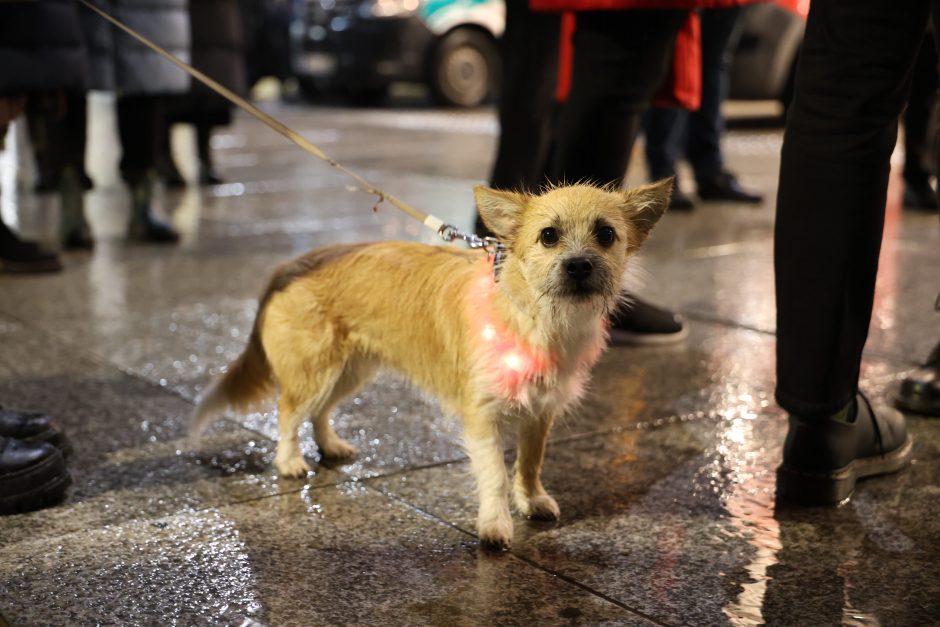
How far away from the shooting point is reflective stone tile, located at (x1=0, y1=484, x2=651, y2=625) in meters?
2.33

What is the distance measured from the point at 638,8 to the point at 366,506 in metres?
1.87

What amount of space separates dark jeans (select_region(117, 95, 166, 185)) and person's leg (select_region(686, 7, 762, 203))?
350 cm

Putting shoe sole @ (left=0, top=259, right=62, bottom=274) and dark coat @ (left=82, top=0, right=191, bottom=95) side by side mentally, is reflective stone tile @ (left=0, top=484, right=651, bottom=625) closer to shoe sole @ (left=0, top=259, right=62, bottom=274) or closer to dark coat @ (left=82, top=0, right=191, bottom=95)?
shoe sole @ (left=0, top=259, right=62, bottom=274)

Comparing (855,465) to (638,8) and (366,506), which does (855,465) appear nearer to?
(366,506)

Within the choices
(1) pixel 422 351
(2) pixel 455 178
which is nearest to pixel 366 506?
(1) pixel 422 351

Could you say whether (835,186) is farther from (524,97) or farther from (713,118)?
(713,118)

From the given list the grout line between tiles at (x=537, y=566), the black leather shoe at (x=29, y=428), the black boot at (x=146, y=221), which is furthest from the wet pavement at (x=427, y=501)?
the black boot at (x=146, y=221)

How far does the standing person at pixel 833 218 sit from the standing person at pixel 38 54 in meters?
3.17

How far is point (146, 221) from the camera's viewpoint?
6570 mm

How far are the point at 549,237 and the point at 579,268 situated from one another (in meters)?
0.11

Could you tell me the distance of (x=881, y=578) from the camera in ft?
8.27

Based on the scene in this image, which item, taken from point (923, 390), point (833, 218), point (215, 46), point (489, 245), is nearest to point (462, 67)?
point (215, 46)

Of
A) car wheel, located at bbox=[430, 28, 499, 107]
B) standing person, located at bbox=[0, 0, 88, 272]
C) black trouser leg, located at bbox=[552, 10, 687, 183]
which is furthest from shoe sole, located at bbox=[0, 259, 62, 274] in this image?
car wheel, located at bbox=[430, 28, 499, 107]

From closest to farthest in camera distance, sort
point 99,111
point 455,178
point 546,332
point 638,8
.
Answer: point 546,332 < point 638,8 < point 455,178 < point 99,111
